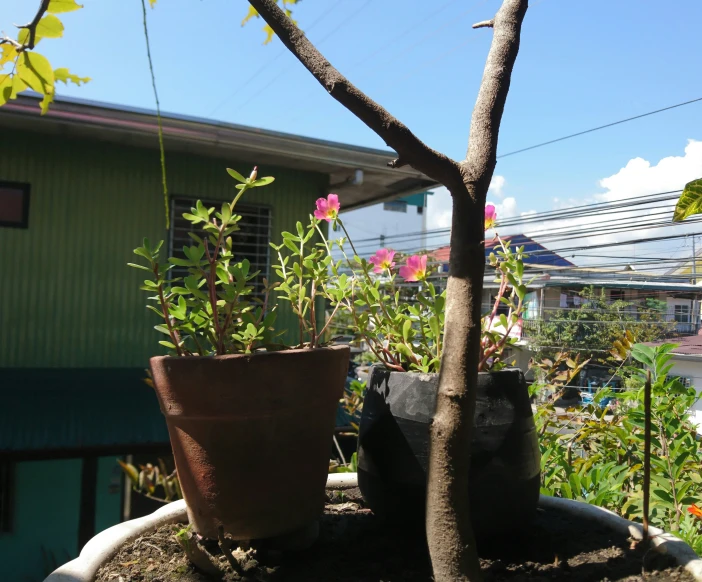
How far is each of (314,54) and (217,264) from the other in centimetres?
51

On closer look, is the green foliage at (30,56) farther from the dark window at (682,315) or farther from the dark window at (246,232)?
the dark window at (682,315)

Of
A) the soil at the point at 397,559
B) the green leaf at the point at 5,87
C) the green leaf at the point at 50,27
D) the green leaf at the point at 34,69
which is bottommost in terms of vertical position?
the soil at the point at 397,559

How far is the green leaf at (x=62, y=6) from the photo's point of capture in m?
1.24

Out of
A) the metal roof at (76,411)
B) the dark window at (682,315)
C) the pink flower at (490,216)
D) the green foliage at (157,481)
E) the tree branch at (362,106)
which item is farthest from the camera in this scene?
the dark window at (682,315)

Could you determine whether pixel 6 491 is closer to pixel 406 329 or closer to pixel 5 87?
pixel 5 87

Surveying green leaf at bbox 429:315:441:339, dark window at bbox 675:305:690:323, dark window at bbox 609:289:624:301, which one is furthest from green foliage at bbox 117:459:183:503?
dark window at bbox 609:289:624:301

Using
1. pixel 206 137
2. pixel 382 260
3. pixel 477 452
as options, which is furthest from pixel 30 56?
pixel 206 137

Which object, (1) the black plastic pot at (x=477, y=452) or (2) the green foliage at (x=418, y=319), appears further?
(2) the green foliage at (x=418, y=319)

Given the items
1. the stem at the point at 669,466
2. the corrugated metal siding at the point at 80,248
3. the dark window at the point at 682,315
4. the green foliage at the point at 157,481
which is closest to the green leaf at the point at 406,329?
the stem at the point at 669,466

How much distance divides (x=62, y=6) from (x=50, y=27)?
7 cm

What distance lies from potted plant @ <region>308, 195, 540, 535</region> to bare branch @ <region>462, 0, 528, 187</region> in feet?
1.14

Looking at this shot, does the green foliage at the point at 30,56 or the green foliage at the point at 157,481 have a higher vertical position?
the green foliage at the point at 30,56

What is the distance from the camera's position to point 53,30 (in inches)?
50.9

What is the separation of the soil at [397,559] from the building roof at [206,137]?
3159 millimetres
